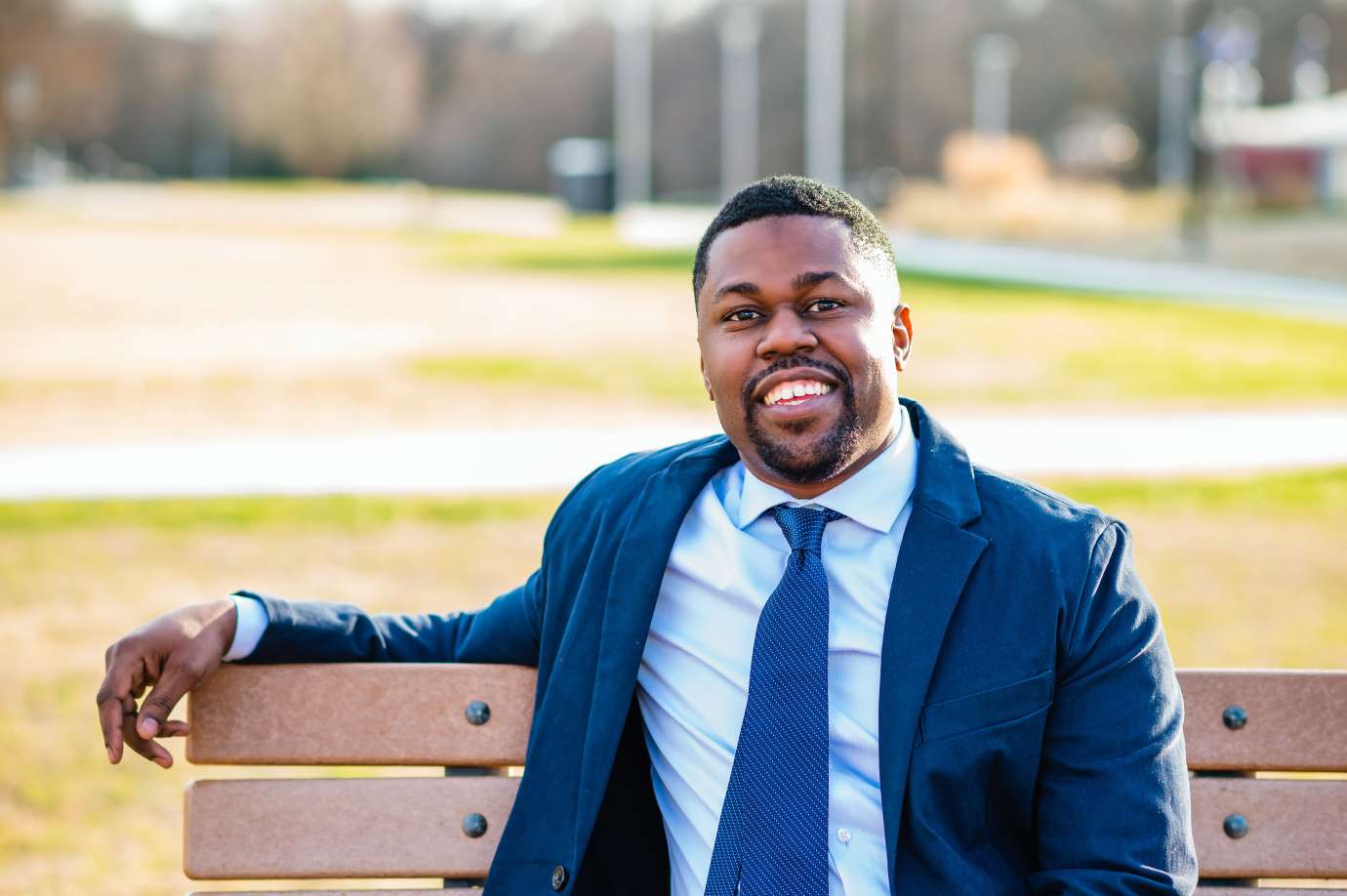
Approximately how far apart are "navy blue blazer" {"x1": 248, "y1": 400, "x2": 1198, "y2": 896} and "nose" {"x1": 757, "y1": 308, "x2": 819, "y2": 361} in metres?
0.26

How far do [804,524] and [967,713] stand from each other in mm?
431

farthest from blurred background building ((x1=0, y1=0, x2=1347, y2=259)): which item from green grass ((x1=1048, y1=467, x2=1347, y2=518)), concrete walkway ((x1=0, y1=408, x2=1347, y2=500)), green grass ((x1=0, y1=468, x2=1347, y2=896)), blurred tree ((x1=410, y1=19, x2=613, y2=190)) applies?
green grass ((x1=0, y1=468, x2=1347, y2=896))

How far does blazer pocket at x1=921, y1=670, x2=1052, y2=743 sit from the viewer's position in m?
2.28

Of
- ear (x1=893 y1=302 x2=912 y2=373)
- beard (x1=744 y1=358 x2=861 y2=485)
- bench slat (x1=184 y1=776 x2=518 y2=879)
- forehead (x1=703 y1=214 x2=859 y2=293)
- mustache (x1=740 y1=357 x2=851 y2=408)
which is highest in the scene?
forehead (x1=703 y1=214 x2=859 y2=293)

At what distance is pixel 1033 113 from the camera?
76438 millimetres

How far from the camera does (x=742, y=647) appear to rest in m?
2.56

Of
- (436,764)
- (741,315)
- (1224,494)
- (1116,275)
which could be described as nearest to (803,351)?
(741,315)

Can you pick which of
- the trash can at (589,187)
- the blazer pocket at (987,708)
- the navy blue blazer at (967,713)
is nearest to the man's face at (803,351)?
the navy blue blazer at (967,713)

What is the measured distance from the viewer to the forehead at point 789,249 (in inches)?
101

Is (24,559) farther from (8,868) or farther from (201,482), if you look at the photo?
(8,868)

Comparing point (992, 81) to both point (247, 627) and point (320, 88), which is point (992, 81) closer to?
point (320, 88)

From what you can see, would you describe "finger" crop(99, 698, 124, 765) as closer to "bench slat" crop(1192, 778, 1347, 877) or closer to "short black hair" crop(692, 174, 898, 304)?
"short black hair" crop(692, 174, 898, 304)

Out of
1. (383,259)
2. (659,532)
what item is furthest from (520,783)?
(383,259)

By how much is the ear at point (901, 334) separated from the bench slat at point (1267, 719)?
703 millimetres
